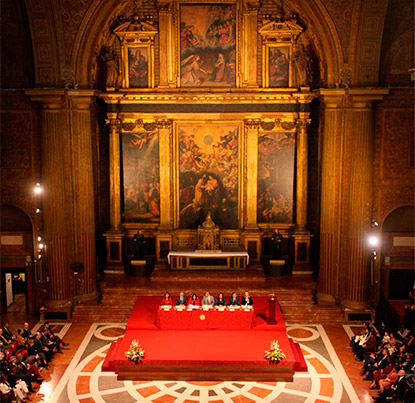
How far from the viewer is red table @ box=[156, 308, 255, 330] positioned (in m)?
16.4

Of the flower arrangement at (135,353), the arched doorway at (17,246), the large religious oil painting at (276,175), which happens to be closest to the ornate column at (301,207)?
the large religious oil painting at (276,175)

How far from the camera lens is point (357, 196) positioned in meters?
17.7

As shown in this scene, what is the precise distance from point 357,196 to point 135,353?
912 cm

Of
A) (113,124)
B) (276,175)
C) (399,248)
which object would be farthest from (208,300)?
(113,124)

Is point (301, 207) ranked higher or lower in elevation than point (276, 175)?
lower

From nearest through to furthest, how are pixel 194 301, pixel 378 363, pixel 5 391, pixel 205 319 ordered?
pixel 5 391
pixel 378 363
pixel 205 319
pixel 194 301

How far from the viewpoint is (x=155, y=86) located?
20781mm

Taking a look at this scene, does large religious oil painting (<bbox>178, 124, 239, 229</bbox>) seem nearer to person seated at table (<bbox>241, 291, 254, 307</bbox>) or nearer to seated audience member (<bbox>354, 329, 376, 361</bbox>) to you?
person seated at table (<bbox>241, 291, 254, 307</bbox>)

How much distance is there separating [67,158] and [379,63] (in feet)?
37.0

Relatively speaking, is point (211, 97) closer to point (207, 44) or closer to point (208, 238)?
point (207, 44)

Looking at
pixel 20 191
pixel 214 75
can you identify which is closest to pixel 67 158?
pixel 20 191

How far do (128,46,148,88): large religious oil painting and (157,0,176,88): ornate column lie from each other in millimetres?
653

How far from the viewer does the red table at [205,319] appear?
1642 centimetres

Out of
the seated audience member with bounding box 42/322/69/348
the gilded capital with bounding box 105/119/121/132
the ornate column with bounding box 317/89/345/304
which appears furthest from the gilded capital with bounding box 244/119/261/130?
the seated audience member with bounding box 42/322/69/348
